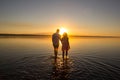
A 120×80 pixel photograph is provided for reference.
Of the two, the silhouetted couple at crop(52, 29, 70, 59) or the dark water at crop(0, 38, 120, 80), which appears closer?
the dark water at crop(0, 38, 120, 80)

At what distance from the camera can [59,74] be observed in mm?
9453

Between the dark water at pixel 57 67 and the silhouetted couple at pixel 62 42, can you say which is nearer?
the dark water at pixel 57 67

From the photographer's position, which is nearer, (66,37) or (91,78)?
(91,78)

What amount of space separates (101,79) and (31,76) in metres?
4.45

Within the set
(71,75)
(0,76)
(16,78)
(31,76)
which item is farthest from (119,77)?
(0,76)

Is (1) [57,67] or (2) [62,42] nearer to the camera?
(1) [57,67]

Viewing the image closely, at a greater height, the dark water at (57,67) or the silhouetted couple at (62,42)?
the silhouetted couple at (62,42)

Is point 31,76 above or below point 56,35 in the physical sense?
below

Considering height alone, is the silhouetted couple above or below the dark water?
above

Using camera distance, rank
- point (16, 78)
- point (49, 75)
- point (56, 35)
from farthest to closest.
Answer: point (56, 35)
point (49, 75)
point (16, 78)

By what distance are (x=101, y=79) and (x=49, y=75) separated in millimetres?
3355

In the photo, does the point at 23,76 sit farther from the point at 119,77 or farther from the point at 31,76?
the point at 119,77

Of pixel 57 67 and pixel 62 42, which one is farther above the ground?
pixel 62 42

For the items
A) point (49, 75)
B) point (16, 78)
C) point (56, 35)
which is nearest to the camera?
point (16, 78)
